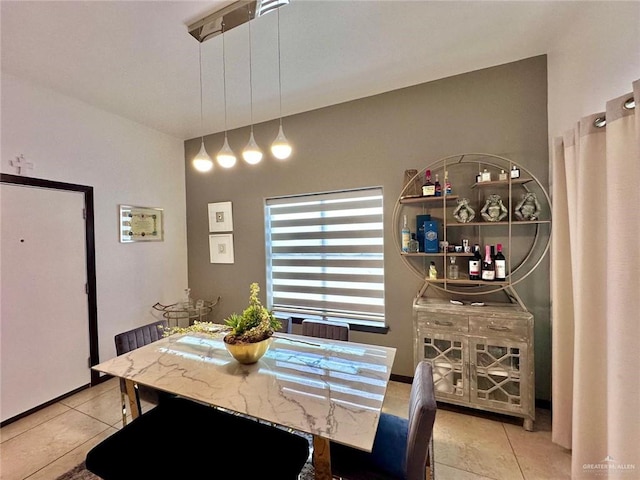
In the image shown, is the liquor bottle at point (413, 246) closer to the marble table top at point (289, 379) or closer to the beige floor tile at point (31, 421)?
the marble table top at point (289, 379)

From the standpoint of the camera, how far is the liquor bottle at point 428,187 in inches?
93.4

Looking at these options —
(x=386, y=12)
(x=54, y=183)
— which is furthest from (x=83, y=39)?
(x=386, y=12)

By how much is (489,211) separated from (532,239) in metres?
0.49

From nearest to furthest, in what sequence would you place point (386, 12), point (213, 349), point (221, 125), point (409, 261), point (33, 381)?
point (386, 12), point (213, 349), point (33, 381), point (409, 261), point (221, 125)

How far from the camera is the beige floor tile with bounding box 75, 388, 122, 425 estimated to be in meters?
2.34

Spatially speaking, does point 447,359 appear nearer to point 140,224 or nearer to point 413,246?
point 413,246

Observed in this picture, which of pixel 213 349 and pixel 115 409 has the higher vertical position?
pixel 213 349

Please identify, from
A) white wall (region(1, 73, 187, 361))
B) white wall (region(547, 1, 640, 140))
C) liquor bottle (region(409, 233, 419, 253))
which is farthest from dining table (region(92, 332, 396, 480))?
white wall (region(547, 1, 640, 140))

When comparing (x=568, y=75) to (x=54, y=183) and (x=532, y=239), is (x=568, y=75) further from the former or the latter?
(x=54, y=183)

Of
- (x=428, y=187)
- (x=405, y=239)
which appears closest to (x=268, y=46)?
(x=428, y=187)

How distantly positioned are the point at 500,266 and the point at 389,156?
145cm

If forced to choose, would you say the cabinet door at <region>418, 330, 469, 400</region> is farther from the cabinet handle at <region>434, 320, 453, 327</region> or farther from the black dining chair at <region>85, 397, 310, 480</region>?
the black dining chair at <region>85, 397, 310, 480</region>

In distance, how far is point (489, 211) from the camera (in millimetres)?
2225

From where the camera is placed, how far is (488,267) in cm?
224
